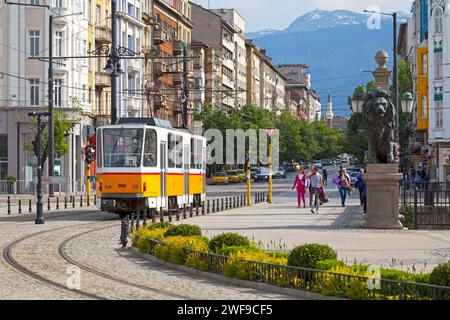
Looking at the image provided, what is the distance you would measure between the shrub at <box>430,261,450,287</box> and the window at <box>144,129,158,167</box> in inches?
903

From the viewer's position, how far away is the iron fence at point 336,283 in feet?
41.7

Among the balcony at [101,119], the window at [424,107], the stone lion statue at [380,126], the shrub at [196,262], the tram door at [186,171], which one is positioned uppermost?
the window at [424,107]

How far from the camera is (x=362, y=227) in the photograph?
29.6 meters

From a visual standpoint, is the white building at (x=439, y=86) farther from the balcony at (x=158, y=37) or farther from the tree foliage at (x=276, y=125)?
the tree foliage at (x=276, y=125)

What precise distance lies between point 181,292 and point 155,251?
5345 millimetres

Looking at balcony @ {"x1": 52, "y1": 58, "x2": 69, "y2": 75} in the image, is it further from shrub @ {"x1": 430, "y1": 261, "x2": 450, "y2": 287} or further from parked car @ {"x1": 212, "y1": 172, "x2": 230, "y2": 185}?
shrub @ {"x1": 430, "y1": 261, "x2": 450, "y2": 287}

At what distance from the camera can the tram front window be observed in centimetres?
3531

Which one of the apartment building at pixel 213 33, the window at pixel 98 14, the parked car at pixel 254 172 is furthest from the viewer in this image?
the apartment building at pixel 213 33

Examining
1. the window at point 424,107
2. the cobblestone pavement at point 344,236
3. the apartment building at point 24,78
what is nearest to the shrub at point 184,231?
the cobblestone pavement at point 344,236

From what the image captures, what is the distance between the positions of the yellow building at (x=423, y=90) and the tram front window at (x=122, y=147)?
4913 centimetres

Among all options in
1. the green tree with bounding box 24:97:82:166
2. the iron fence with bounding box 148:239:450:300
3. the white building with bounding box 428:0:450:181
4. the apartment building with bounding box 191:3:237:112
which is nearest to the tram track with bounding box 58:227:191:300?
the iron fence with bounding box 148:239:450:300

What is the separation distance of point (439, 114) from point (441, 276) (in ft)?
220

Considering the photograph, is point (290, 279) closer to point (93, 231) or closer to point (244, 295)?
point (244, 295)

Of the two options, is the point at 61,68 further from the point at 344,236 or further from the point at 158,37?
the point at 344,236
